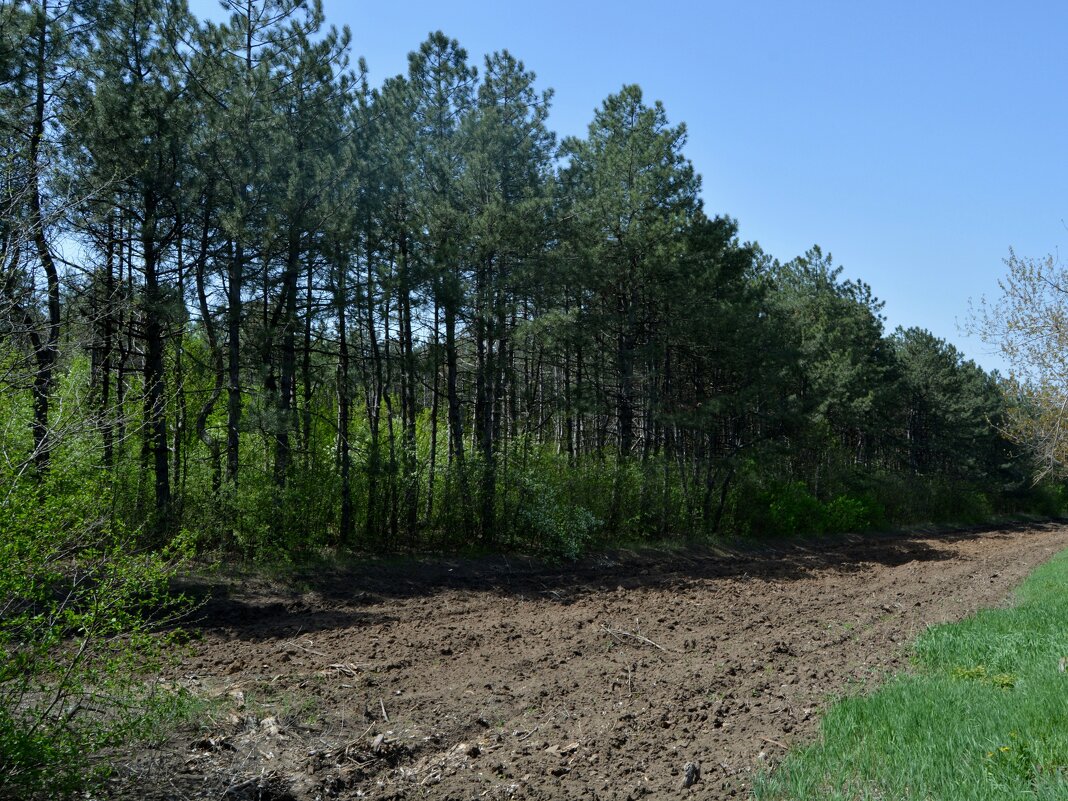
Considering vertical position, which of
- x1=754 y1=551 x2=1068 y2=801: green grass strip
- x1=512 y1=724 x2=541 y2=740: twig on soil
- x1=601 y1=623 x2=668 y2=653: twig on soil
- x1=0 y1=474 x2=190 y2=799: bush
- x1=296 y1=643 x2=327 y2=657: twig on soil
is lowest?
x1=601 y1=623 x2=668 y2=653: twig on soil

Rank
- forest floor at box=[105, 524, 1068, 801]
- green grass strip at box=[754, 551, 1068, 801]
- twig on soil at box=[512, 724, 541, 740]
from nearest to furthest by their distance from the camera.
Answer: green grass strip at box=[754, 551, 1068, 801] → forest floor at box=[105, 524, 1068, 801] → twig on soil at box=[512, 724, 541, 740]

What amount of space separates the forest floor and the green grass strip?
366 mm

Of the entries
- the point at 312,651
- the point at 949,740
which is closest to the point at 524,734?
the point at 949,740

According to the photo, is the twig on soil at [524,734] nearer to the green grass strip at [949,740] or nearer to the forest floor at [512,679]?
the forest floor at [512,679]

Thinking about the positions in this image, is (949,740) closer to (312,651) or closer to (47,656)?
(47,656)

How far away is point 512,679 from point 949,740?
4.64 meters

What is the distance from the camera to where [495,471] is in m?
18.9

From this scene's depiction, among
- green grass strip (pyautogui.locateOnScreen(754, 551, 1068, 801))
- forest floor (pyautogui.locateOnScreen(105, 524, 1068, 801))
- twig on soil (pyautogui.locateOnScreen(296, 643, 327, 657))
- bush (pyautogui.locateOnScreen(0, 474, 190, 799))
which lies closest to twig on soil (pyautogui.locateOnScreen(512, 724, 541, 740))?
forest floor (pyautogui.locateOnScreen(105, 524, 1068, 801))

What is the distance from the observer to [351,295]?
16.9m

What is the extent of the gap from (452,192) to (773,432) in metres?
14.7

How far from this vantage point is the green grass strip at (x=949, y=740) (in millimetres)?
4512

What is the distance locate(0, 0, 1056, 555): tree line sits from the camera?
12680 millimetres

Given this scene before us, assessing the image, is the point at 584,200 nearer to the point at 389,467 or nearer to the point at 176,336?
the point at 389,467

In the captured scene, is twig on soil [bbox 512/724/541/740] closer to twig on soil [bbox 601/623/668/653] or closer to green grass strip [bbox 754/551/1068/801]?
green grass strip [bbox 754/551/1068/801]
